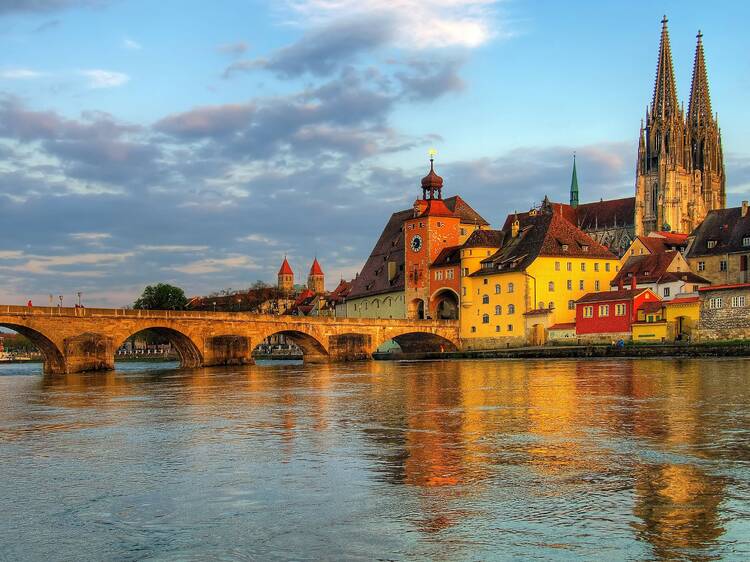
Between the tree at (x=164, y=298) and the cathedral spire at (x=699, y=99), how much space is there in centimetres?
8923

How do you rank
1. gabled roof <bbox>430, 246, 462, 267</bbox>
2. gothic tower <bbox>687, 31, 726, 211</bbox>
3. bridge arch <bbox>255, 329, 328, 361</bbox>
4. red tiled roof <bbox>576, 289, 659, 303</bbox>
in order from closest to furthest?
red tiled roof <bbox>576, 289, 659, 303</bbox> < bridge arch <bbox>255, 329, 328, 361</bbox> < gabled roof <bbox>430, 246, 462, 267</bbox> < gothic tower <bbox>687, 31, 726, 211</bbox>

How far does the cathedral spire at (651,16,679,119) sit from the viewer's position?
491 feet

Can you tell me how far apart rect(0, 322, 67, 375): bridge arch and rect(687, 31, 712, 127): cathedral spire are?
117m

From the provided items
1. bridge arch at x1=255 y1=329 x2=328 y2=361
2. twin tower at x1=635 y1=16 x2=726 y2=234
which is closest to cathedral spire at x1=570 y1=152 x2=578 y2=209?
twin tower at x1=635 y1=16 x2=726 y2=234

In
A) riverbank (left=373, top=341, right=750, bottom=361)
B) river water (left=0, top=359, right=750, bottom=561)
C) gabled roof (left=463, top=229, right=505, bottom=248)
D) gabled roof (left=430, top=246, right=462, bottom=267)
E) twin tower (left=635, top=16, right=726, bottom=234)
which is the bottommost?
river water (left=0, top=359, right=750, bottom=561)

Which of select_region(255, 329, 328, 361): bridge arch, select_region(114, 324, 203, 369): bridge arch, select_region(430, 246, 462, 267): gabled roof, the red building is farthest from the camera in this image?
select_region(430, 246, 462, 267): gabled roof

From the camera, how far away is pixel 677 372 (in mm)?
46719

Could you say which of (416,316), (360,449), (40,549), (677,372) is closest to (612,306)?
(416,316)

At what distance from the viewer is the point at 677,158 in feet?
482

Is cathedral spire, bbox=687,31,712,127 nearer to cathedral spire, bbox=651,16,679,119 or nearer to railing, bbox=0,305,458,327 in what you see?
cathedral spire, bbox=651,16,679,119

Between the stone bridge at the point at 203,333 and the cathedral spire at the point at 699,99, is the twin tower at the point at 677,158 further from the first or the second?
the stone bridge at the point at 203,333

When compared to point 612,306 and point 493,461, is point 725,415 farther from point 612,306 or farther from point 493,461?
point 612,306

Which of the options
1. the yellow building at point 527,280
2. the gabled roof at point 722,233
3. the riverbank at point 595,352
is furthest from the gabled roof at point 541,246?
the riverbank at point 595,352

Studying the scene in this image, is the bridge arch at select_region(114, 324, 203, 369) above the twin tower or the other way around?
the other way around
